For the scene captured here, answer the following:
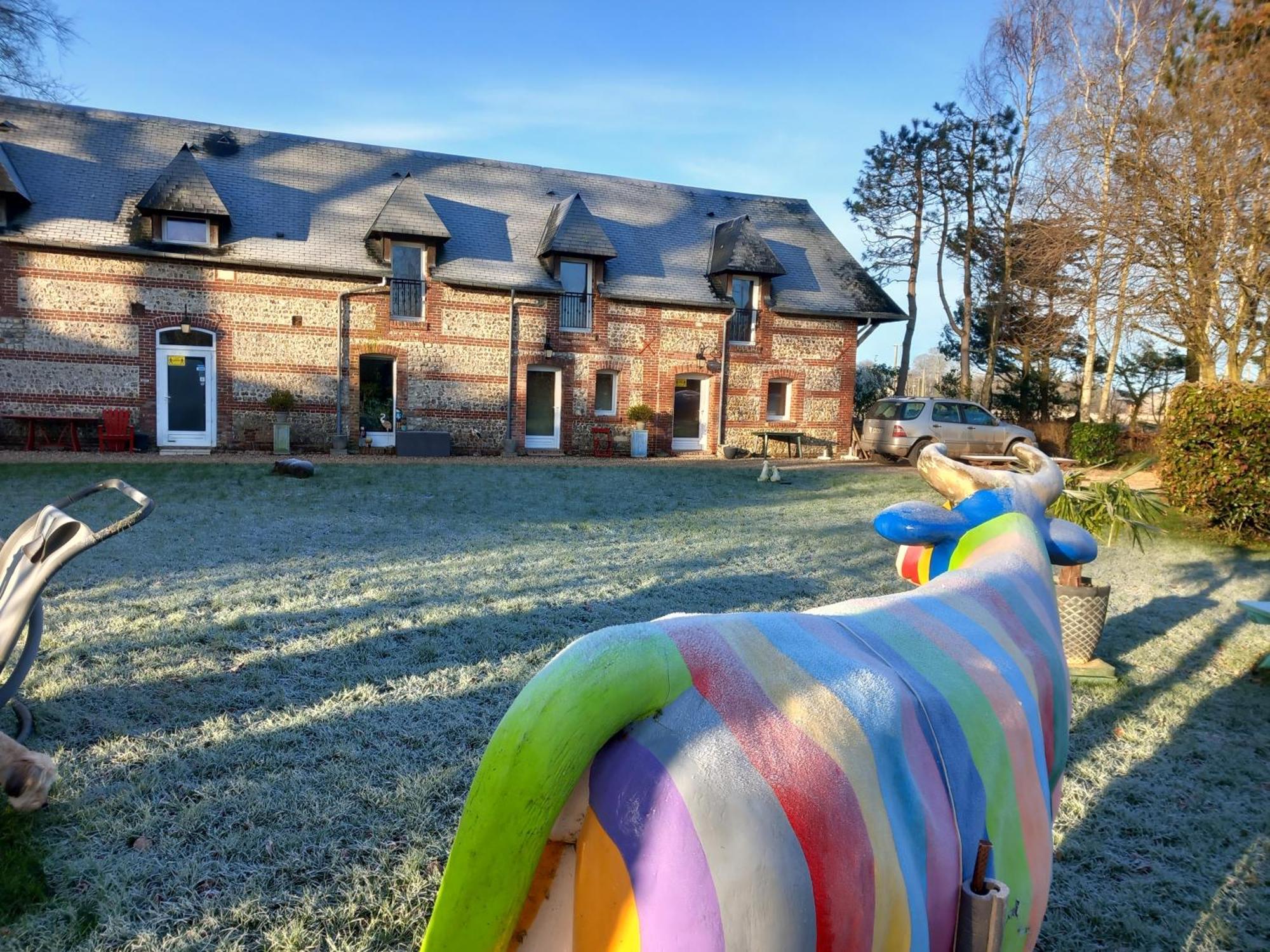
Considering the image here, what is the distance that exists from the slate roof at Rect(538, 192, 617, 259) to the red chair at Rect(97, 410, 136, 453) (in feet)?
31.5

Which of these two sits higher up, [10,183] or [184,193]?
[184,193]

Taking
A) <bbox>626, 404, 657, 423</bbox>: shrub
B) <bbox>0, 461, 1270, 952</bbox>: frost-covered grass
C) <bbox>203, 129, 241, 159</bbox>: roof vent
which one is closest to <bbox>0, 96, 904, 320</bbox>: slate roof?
<bbox>203, 129, 241, 159</bbox>: roof vent

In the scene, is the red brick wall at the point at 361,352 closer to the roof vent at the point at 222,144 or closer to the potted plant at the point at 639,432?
the potted plant at the point at 639,432

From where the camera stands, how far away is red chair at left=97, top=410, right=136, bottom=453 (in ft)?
52.2

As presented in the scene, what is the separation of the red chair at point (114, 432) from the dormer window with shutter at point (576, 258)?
940 cm

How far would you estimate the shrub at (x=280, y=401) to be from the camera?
16891 mm

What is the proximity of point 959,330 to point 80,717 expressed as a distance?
1093 inches

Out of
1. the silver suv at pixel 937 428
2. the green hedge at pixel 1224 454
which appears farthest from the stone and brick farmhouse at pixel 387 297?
the green hedge at pixel 1224 454

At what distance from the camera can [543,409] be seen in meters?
19.7

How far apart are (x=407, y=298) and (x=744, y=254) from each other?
27.5ft

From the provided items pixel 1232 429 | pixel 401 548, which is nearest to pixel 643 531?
pixel 401 548

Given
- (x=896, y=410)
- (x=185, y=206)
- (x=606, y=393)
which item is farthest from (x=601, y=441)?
(x=185, y=206)

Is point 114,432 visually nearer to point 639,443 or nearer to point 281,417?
point 281,417

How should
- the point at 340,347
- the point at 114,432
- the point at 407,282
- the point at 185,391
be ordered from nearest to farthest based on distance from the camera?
1. the point at 114,432
2. the point at 185,391
3. the point at 340,347
4. the point at 407,282
